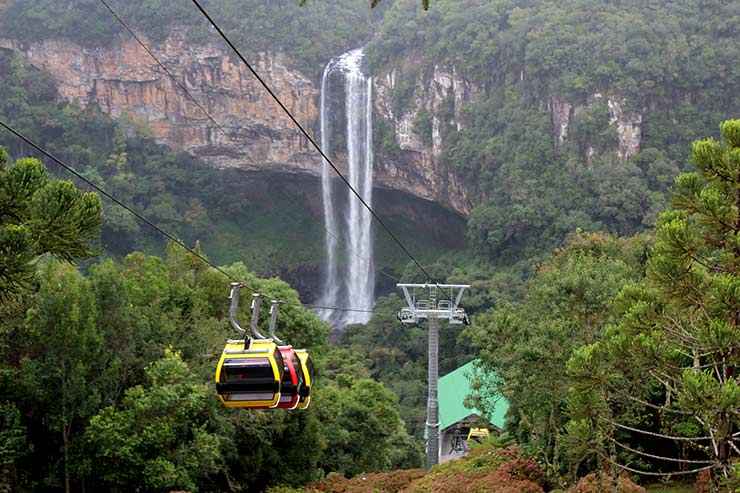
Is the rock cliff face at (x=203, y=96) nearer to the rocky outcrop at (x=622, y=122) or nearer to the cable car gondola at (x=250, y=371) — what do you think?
the rocky outcrop at (x=622, y=122)

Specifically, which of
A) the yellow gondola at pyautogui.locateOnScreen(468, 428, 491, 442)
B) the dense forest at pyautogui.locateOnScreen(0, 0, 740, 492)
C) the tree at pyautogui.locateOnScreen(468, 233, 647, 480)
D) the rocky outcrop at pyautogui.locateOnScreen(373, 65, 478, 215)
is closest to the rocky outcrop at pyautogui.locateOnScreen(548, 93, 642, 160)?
the dense forest at pyautogui.locateOnScreen(0, 0, 740, 492)

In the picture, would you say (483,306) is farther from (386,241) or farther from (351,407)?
(351,407)

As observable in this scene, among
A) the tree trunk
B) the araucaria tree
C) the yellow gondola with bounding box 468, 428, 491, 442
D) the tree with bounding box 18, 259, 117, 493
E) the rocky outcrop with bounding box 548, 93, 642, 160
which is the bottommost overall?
the yellow gondola with bounding box 468, 428, 491, 442

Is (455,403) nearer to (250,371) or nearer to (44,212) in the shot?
(250,371)

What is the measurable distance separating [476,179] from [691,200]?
36.6 meters

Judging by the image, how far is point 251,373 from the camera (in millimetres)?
8781

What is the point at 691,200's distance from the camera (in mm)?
8133

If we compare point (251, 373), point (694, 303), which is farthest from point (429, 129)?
point (694, 303)

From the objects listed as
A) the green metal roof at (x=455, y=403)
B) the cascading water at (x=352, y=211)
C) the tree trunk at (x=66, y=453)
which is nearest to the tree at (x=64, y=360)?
the tree trunk at (x=66, y=453)

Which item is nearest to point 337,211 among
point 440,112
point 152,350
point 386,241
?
point 386,241

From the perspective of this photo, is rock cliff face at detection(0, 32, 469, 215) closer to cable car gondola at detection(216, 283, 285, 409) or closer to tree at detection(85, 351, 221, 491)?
tree at detection(85, 351, 221, 491)

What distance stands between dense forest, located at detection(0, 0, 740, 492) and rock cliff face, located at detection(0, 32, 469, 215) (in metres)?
0.83

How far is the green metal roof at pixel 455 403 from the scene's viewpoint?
83.5ft

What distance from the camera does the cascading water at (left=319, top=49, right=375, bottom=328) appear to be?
159ft
